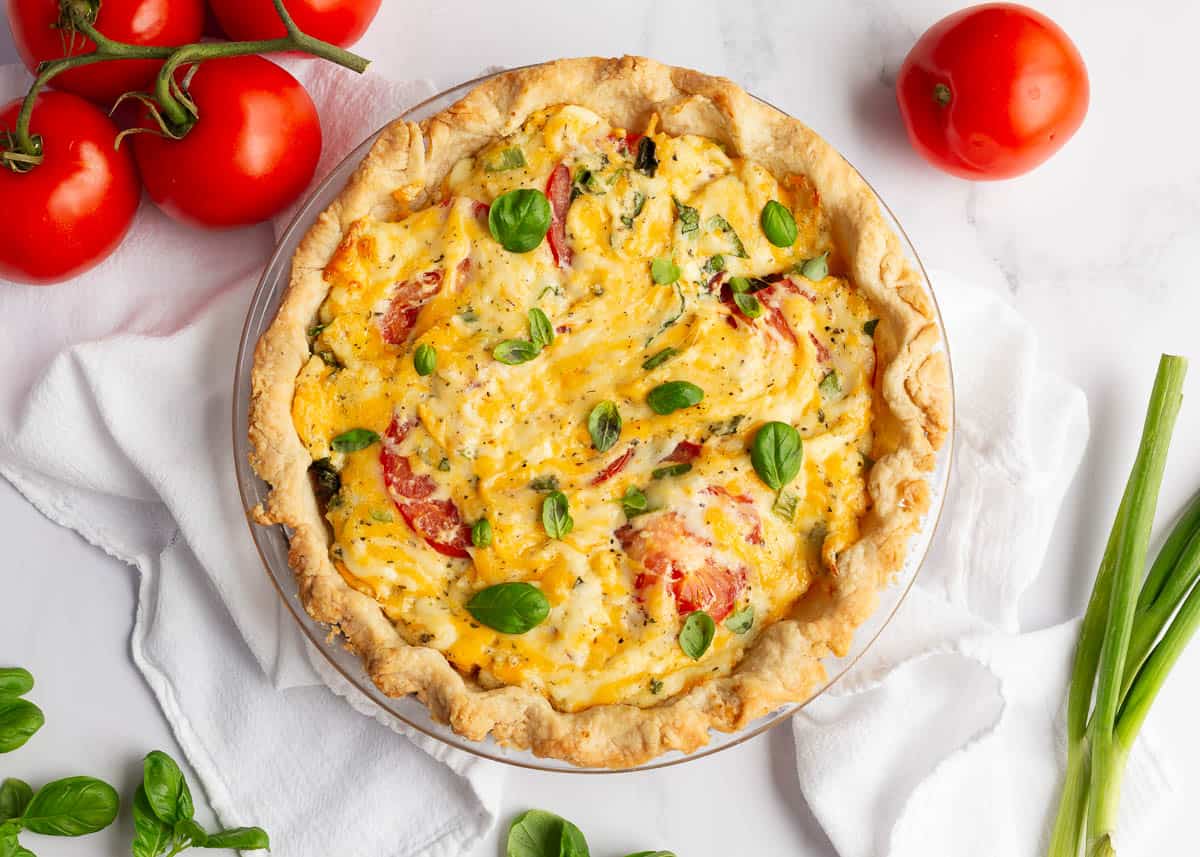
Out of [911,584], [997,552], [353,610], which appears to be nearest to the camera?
[353,610]

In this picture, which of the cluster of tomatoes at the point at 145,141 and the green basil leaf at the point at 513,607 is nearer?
the green basil leaf at the point at 513,607

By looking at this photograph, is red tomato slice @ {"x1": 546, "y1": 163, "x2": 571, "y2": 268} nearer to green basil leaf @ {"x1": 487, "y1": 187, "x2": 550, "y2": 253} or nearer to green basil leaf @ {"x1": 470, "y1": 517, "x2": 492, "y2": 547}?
green basil leaf @ {"x1": 487, "y1": 187, "x2": 550, "y2": 253}

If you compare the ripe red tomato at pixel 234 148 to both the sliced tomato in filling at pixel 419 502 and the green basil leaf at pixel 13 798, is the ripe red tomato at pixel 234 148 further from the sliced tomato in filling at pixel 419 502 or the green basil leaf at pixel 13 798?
→ the green basil leaf at pixel 13 798

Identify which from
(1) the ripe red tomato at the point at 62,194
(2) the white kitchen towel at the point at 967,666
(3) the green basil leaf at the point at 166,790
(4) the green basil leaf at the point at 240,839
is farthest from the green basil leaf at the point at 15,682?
(2) the white kitchen towel at the point at 967,666

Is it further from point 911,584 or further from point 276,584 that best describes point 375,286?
point 911,584

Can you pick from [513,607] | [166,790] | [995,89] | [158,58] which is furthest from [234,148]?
[995,89]

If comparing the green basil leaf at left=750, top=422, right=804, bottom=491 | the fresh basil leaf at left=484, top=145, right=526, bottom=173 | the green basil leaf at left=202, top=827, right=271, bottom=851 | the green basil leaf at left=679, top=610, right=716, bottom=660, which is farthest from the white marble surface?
→ the green basil leaf at left=750, top=422, right=804, bottom=491

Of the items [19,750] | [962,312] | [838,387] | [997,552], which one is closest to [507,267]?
[838,387]
